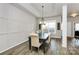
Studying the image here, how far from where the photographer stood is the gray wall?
297 centimetres

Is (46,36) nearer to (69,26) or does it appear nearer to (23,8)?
(69,26)

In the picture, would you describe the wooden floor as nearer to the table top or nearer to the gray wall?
the gray wall

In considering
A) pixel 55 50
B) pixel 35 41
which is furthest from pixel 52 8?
pixel 55 50

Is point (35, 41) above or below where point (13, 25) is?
below

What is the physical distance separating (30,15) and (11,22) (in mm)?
703

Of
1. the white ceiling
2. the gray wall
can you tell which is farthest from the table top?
the white ceiling

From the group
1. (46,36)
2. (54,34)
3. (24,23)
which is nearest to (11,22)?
(24,23)

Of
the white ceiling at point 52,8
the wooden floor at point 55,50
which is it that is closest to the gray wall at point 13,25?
the wooden floor at point 55,50

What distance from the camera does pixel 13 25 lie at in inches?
124

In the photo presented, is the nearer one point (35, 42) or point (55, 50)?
point (55, 50)

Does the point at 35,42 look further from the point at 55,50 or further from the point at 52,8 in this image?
the point at 52,8

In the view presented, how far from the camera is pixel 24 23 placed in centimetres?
329

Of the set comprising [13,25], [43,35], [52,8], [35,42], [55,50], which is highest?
[52,8]

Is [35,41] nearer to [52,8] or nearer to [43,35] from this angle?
[43,35]
